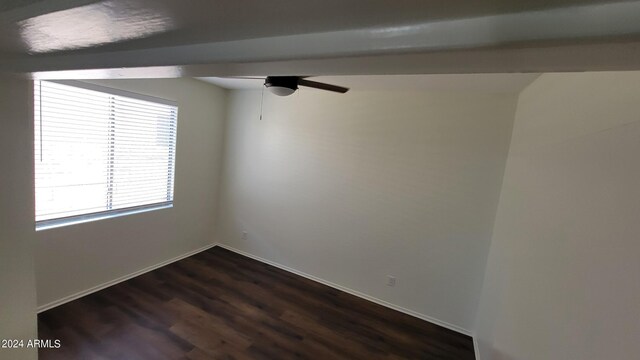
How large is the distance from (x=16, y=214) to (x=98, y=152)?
1.68 m

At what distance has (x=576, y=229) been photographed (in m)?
1.05

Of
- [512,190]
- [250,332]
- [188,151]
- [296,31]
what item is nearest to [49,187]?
[188,151]

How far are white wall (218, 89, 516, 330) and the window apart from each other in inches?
41.0

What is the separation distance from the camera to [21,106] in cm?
116

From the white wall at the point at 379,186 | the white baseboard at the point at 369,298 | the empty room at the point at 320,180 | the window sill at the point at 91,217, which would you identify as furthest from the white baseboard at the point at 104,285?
the white wall at the point at 379,186

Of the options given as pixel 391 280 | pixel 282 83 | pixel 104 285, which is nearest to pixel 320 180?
pixel 391 280

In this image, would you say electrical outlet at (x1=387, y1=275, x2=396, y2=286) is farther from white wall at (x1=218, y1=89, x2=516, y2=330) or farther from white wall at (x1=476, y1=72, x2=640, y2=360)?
white wall at (x1=476, y1=72, x2=640, y2=360)

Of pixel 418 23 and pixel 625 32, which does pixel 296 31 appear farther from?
pixel 625 32

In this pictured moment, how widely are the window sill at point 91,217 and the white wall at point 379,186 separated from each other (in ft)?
3.86

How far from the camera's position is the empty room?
18.2 inches

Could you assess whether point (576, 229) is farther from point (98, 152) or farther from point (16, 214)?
point (98, 152)

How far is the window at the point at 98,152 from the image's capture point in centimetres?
221

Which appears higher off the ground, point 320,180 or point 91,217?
point 320,180

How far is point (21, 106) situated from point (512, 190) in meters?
3.06
